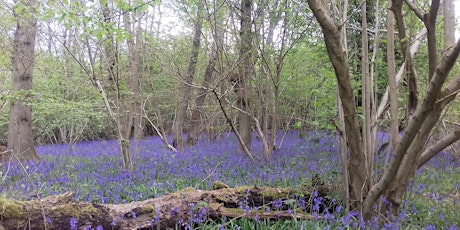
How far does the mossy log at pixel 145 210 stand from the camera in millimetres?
2951

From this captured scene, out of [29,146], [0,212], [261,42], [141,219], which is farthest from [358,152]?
[29,146]

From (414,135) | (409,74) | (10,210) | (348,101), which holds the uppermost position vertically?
(409,74)

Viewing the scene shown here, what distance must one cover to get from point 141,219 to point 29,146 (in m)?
7.27

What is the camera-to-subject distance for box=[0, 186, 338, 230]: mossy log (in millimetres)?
2951

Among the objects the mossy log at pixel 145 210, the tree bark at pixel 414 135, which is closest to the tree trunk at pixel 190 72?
the mossy log at pixel 145 210

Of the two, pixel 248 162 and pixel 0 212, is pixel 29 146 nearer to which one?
pixel 248 162

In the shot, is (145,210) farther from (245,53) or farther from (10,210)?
(245,53)

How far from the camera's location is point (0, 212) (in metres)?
2.84

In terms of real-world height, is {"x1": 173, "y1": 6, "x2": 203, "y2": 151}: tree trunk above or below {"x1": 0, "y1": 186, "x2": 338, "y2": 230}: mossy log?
above

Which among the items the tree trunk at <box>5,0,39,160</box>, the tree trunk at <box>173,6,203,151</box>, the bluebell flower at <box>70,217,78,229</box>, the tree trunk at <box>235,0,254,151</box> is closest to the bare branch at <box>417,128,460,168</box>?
the bluebell flower at <box>70,217,78,229</box>

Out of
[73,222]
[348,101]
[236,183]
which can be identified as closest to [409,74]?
[348,101]

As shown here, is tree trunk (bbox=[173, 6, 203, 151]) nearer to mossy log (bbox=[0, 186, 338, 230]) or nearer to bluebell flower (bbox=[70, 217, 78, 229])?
mossy log (bbox=[0, 186, 338, 230])

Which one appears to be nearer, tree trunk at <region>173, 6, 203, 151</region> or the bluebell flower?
the bluebell flower

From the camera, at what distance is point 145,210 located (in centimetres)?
342
